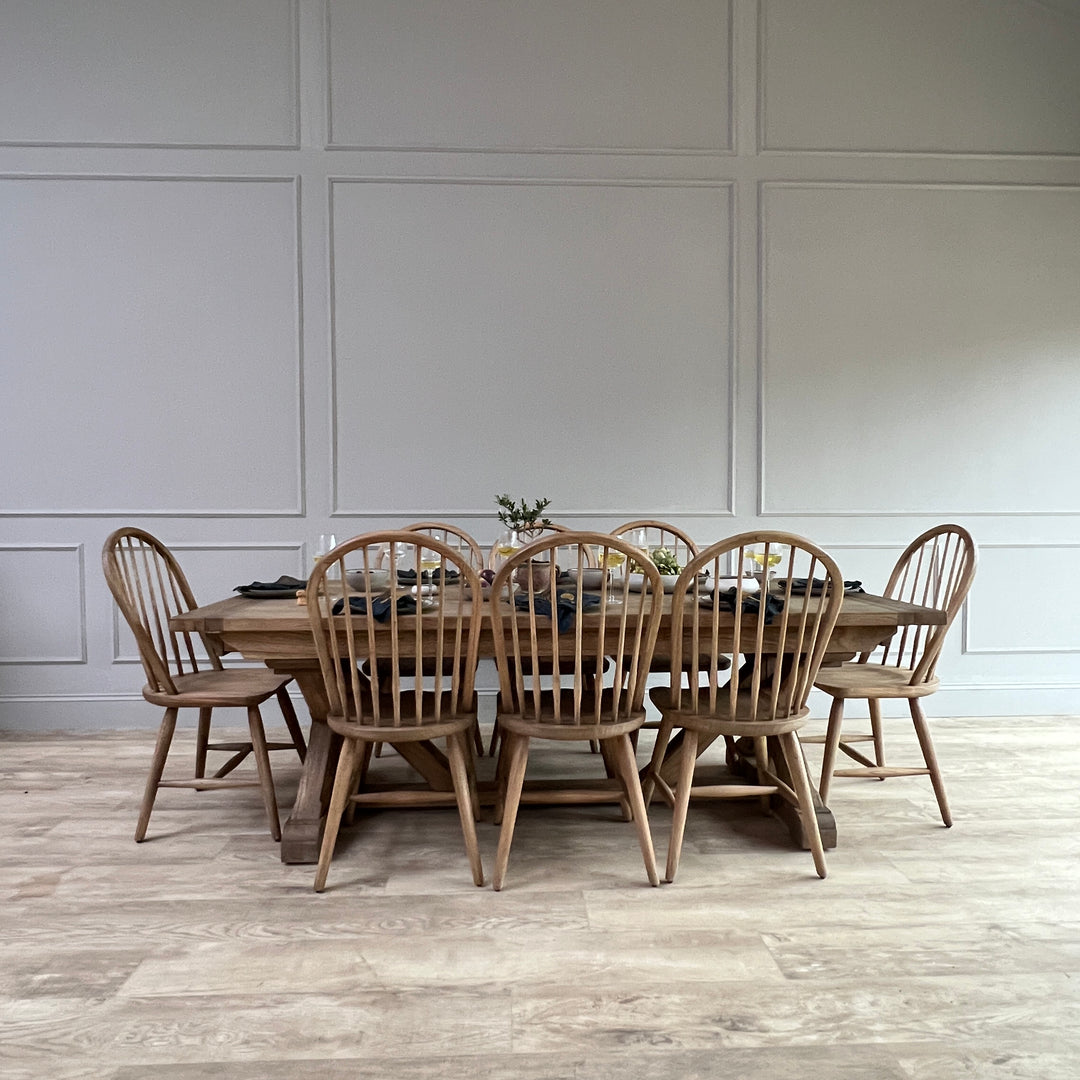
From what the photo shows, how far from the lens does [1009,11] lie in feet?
13.5

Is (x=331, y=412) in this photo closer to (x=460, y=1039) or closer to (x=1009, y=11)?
(x=460, y=1039)

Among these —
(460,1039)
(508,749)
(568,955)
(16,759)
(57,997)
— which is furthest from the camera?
(16,759)

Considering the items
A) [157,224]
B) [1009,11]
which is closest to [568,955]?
[157,224]

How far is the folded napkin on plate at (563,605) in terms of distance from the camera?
7.48 feet

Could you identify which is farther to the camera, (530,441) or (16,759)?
(530,441)

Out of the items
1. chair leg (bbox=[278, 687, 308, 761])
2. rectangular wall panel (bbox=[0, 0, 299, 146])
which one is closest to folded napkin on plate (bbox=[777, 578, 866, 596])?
chair leg (bbox=[278, 687, 308, 761])

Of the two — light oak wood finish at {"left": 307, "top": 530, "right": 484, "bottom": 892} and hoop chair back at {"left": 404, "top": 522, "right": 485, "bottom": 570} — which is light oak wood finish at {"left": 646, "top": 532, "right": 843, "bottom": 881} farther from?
hoop chair back at {"left": 404, "top": 522, "right": 485, "bottom": 570}

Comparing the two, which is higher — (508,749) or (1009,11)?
(1009,11)

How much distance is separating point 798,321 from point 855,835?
244cm

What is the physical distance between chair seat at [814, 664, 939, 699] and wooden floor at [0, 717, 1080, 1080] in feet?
1.36

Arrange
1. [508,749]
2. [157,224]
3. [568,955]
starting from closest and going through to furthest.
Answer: [568,955] < [508,749] < [157,224]

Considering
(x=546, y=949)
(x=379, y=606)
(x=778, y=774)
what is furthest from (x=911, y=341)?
(x=546, y=949)

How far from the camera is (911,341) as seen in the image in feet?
13.7

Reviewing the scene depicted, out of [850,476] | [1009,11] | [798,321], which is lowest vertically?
[850,476]
